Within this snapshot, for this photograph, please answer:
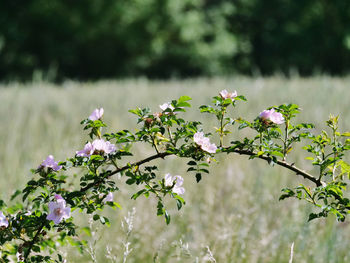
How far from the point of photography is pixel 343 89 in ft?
17.2

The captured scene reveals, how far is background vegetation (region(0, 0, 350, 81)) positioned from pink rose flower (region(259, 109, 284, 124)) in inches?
626

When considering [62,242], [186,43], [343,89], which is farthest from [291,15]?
[62,242]

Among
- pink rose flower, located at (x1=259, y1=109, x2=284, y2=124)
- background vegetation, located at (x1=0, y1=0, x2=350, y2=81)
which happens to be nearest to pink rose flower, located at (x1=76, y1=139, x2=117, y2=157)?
pink rose flower, located at (x1=259, y1=109, x2=284, y2=124)

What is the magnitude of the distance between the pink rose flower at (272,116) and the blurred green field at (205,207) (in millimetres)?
354

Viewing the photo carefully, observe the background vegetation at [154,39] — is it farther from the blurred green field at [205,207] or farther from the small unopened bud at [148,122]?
the small unopened bud at [148,122]

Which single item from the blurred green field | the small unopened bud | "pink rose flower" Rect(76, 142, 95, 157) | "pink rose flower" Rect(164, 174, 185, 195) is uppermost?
the blurred green field

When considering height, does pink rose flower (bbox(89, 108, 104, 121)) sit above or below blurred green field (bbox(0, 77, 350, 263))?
below

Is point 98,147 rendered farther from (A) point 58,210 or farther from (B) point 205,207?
(B) point 205,207

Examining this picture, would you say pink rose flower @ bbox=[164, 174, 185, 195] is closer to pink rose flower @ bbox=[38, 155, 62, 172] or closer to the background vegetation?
pink rose flower @ bbox=[38, 155, 62, 172]

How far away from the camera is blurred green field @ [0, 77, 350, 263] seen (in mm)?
2246

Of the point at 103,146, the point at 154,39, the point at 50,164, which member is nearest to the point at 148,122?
the point at 103,146

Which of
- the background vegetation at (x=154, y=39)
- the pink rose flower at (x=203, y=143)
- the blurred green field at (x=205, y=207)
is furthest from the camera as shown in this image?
the background vegetation at (x=154, y=39)

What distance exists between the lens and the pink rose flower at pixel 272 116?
1.09 metres

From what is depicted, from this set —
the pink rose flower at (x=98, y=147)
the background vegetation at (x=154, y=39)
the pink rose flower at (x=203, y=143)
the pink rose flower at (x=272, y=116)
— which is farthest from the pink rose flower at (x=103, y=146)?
the background vegetation at (x=154, y=39)
